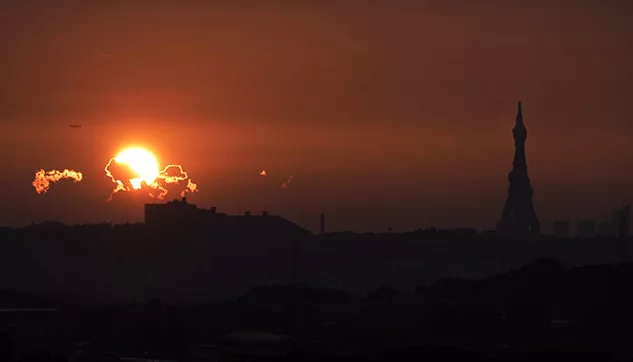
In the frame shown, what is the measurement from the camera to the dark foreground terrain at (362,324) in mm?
94875

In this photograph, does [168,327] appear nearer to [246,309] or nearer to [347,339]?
[347,339]

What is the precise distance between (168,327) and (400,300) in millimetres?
41326

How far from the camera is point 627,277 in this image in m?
150

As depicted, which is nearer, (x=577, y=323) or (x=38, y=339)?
(x=38, y=339)

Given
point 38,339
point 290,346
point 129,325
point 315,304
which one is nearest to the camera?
point 290,346

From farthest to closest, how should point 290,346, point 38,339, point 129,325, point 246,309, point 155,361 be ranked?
point 246,309, point 129,325, point 38,339, point 290,346, point 155,361

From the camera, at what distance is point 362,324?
12575cm

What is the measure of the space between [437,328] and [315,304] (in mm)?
26081

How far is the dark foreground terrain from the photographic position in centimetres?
9488

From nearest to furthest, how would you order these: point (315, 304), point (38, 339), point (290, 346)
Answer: point (290, 346) < point (38, 339) < point (315, 304)

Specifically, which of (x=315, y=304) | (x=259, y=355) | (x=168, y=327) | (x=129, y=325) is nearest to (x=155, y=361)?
(x=259, y=355)

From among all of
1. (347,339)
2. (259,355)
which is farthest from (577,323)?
(259,355)

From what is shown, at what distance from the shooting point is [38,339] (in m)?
110

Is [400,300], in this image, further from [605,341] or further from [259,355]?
[259,355]
